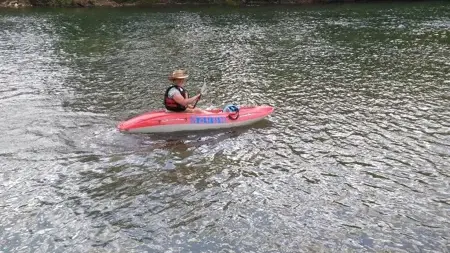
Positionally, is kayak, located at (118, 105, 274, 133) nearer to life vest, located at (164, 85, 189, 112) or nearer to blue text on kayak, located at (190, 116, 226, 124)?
blue text on kayak, located at (190, 116, 226, 124)

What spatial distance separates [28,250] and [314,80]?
566 inches

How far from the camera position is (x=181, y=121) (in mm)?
14008

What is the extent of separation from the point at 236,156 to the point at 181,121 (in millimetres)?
2456

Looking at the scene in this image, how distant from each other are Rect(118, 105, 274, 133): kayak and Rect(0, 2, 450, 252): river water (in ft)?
0.95

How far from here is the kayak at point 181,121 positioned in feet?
45.3

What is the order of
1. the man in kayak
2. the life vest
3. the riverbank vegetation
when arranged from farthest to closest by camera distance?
the riverbank vegetation
the life vest
the man in kayak

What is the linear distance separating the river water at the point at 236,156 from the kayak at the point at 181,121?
0.95 ft

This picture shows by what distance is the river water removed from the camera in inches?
353

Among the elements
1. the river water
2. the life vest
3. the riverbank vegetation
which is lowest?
the river water

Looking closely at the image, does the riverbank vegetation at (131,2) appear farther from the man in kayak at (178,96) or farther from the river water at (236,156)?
the man in kayak at (178,96)

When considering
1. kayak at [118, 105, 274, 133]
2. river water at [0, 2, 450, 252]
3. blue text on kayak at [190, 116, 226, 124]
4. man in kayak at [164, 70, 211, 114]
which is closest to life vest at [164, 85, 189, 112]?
man in kayak at [164, 70, 211, 114]

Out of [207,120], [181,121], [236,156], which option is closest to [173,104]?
[181,121]

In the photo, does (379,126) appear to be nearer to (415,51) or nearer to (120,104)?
(120,104)

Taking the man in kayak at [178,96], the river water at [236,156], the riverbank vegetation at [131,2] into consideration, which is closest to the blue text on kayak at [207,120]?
the man in kayak at [178,96]
